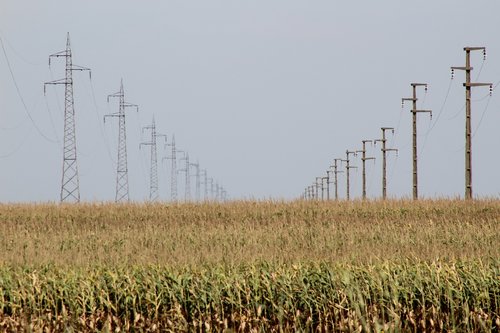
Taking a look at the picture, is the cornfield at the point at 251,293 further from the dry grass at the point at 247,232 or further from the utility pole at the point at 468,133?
the utility pole at the point at 468,133

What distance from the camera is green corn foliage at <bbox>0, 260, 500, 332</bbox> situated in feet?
44.6

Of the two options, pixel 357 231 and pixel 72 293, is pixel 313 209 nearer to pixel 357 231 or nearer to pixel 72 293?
pixel 357 231

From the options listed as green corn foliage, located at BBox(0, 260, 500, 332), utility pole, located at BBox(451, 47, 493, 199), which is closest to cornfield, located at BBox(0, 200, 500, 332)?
green corn foliage, located at BBox(0, 260, 500, 332)

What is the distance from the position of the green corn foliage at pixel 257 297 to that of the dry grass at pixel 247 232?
80cm

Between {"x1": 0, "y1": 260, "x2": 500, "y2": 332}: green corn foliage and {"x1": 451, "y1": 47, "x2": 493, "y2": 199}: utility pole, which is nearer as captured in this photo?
{"x1": 0, "y1": 260, "x2": 500, "y2": 332}: green corn foliage

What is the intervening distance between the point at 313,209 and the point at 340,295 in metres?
17.8

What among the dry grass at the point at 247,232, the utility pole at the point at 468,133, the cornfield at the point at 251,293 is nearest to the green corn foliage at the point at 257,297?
the cornfield at the point at 251,293

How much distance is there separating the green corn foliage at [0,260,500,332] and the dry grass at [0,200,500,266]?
0.80 meters

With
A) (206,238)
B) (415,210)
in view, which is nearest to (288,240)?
(206,238)

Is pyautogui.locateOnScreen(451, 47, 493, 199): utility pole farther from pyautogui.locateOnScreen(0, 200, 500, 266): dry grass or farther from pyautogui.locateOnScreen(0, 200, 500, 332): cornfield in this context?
pyautogui.locateOnScreen(0, 200, 500, 332): cornfield

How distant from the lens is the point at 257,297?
1361cm

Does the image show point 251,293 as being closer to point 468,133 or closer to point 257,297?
point 257,297

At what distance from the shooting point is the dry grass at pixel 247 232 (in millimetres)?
16859

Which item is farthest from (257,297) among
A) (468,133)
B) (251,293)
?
(468,133)
